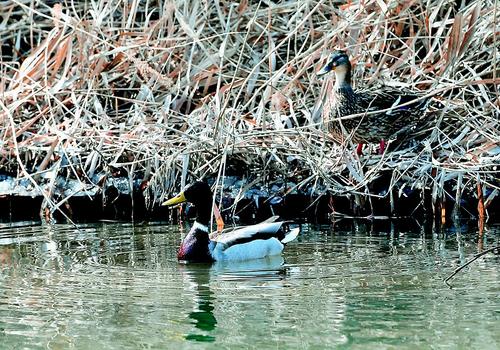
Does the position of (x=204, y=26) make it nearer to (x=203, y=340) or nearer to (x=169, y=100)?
(x=169, y=100)

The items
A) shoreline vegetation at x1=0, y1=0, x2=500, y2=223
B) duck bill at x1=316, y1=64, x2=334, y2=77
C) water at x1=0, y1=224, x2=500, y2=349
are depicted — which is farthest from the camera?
duck bill at x1=316, y1=64, x2=334, y2=77

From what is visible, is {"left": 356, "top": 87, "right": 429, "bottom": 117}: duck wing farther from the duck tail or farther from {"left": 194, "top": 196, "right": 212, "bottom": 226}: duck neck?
{"left": 194, "top": 196, "right": 212, "bottom": 226}: duck neck

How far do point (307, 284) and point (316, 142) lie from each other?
2.69 metres

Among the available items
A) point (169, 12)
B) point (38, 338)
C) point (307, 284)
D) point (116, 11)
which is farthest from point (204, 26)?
point (38, 338)

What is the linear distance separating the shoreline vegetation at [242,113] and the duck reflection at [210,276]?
37.3 inches

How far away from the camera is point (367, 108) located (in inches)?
315

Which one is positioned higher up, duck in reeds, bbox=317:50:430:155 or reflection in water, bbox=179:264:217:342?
duck in reeds, bbox=317:50:430:155

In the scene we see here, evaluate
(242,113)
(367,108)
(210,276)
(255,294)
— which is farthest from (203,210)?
(255,294)

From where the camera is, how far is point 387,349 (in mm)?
4520

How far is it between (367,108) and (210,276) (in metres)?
2.07

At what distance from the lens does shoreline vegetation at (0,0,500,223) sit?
7.99 metres

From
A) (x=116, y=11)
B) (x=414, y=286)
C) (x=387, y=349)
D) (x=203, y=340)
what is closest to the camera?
(x=387, y=349)

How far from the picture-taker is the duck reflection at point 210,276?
5055 mm

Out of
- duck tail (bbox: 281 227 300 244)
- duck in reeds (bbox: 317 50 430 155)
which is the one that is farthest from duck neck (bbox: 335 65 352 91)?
duck tail (bbox: 281 227 300 244)
